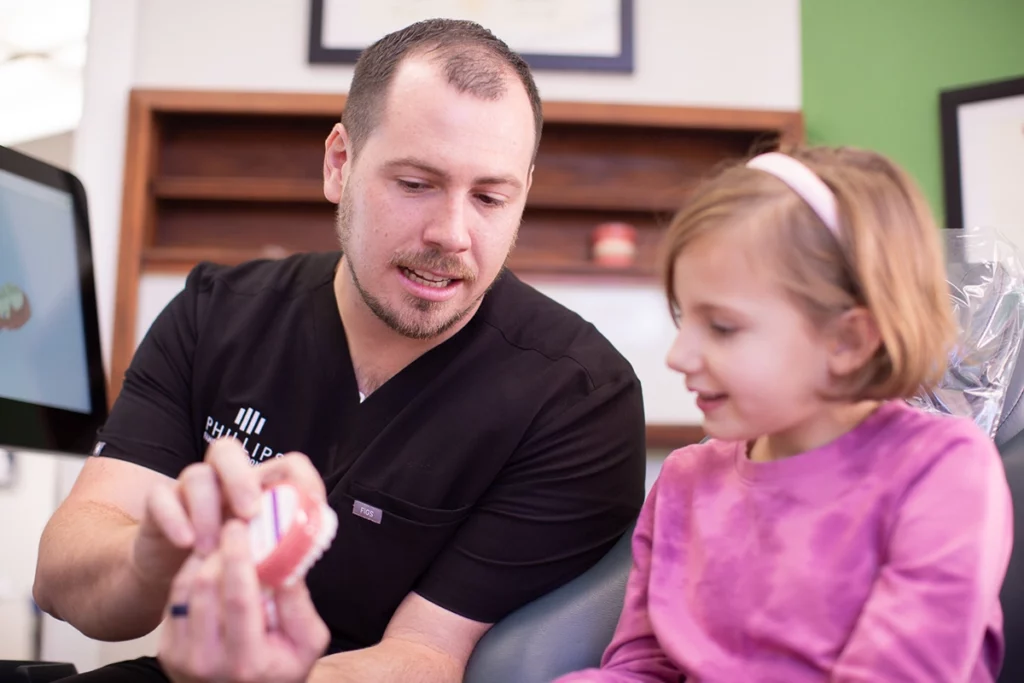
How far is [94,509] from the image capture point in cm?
119

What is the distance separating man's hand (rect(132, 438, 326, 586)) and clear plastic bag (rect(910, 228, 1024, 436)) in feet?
2.59

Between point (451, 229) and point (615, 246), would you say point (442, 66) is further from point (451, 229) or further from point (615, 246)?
point (615, 246)

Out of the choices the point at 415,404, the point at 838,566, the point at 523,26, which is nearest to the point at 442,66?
the point at 415,404

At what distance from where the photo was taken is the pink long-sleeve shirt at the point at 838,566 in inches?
29.2

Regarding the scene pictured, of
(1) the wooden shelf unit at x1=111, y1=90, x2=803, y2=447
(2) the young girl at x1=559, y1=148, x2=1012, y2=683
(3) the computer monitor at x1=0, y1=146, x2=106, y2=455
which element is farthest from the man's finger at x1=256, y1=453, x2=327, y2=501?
(1) the wooden shelf unit at x1=111, y1=90, x2=803, y2=447

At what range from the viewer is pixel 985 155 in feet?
8.17

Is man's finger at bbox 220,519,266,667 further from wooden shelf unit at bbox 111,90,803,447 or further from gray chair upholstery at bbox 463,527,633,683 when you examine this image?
wooden shelf unit at bbox 111,90,803,447

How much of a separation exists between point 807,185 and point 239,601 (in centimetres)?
59

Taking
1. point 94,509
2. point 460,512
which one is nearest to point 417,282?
point 460,512

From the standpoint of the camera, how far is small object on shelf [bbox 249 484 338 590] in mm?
695

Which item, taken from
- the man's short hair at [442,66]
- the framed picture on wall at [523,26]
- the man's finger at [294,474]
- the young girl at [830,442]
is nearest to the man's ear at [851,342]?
the young girl at [830,442]

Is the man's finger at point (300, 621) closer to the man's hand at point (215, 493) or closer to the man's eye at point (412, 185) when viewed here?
the man's hand at point (215, 493)

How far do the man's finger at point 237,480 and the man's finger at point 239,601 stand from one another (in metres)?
0.03

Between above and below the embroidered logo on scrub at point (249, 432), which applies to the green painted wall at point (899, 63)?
above
